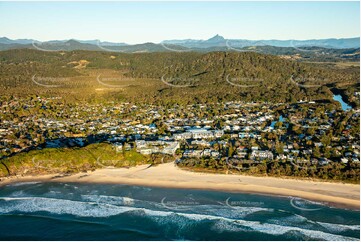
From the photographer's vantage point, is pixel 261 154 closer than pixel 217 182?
No

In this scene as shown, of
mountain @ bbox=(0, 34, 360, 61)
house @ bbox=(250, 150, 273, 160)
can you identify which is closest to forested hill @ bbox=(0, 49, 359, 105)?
mountain @ bbox=(0, 34, 360, 61)

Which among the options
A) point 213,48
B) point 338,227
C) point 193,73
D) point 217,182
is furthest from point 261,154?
point 213,48

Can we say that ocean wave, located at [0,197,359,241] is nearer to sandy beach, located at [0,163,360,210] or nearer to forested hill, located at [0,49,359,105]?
sandy beach, located at [0,163,360,210]

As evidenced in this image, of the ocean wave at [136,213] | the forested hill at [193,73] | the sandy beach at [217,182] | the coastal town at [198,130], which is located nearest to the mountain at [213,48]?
the forested hill at [193,73]

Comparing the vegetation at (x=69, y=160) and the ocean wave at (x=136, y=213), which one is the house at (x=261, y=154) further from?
the ocean wave at (x=136, y=213)

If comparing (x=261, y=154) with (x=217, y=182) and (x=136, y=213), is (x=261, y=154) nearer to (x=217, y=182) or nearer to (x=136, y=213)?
(x=217, y=182)

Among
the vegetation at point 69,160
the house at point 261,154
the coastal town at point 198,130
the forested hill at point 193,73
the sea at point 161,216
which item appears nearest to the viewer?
the sea at point 161,216
